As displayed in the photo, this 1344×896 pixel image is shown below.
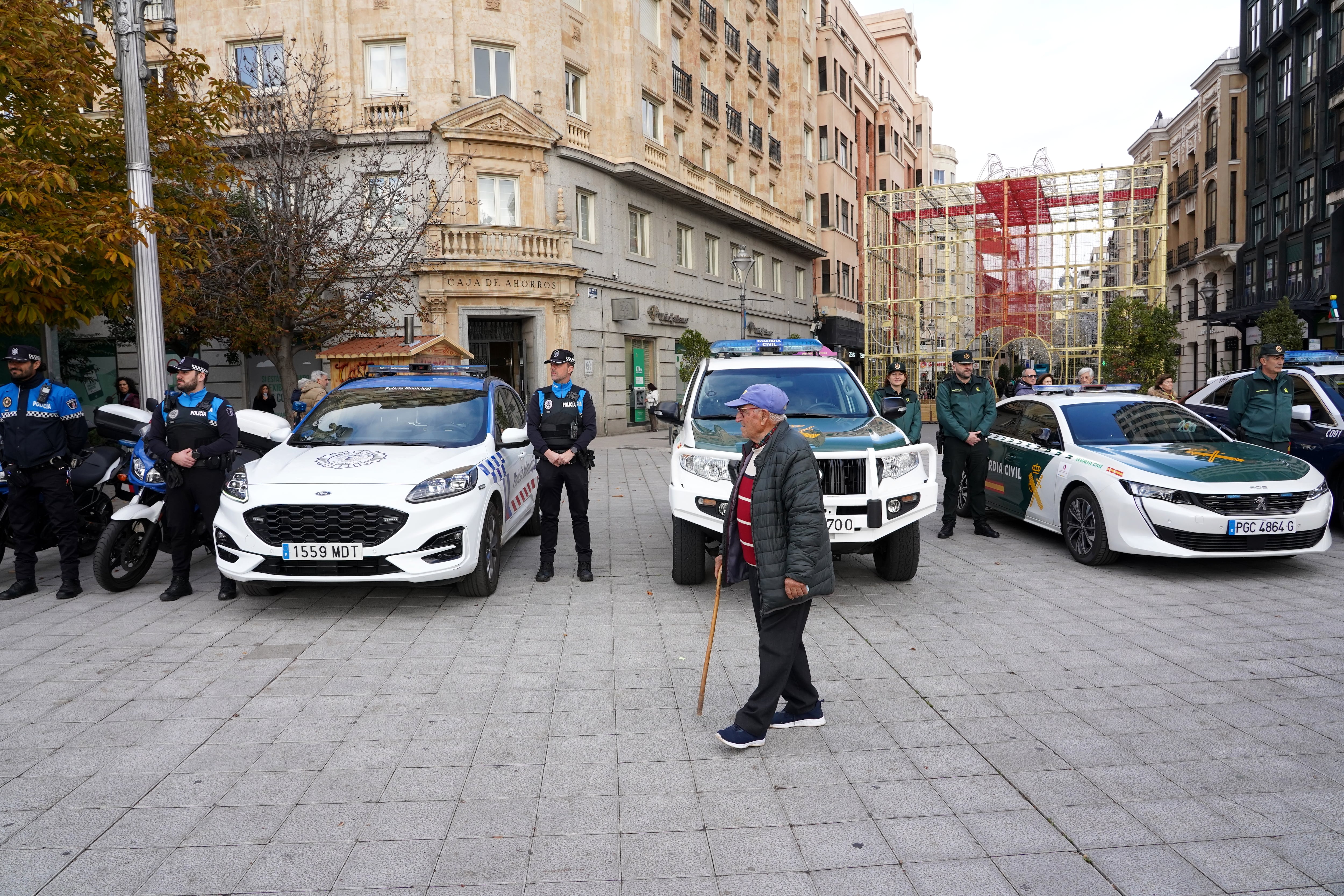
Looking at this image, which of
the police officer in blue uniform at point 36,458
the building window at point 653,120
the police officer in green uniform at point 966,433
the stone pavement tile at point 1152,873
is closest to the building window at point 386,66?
the building window at point 653,120

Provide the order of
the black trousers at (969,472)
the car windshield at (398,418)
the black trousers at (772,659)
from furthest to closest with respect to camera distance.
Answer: the black trousers at (969,472), the car windshield at (398,418), the black trousers at (772,659)

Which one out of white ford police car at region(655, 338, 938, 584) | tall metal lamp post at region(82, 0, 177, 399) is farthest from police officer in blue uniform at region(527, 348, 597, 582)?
tall metal lamp post at region(82, 0, 177, 399)

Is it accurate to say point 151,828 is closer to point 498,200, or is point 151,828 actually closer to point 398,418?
point 398,418

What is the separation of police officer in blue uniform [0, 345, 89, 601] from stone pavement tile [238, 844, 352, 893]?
5.21m

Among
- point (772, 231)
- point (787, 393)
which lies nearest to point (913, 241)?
point (772, 231)

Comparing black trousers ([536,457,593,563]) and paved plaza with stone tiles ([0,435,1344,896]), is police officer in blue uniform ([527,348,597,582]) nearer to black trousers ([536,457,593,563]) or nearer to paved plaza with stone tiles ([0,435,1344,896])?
black trousers ([536,457,593,563])

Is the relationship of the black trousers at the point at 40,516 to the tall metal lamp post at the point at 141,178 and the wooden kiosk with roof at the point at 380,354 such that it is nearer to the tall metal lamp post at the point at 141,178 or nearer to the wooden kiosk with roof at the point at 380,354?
the tall metal lamp post at the point at 141,178

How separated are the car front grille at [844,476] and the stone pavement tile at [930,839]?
3359 millimetres

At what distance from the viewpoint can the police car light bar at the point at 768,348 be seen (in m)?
9.30

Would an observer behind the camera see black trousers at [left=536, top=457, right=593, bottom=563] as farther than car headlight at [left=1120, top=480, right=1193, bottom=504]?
Yes

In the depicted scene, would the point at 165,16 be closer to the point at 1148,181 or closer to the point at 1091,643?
the point at 1091,643

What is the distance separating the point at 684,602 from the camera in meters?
6.95

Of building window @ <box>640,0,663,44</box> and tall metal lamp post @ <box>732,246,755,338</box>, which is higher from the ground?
building window @ <box>640,0,663,44</box>

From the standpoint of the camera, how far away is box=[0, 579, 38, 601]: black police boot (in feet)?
23.8
